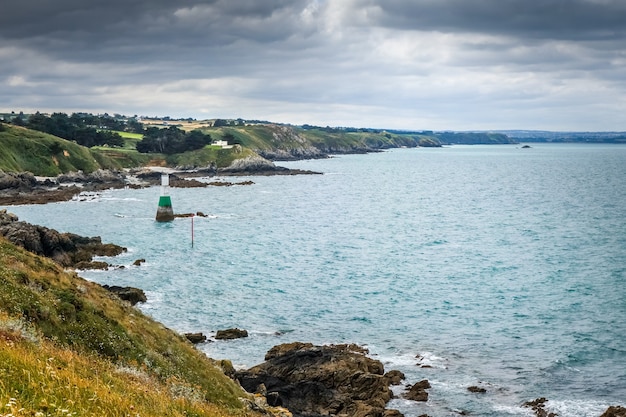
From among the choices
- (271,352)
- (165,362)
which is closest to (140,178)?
(271,352)

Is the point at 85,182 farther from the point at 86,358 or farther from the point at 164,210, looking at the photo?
the point at 86,358

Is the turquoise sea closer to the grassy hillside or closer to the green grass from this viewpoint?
the green grass

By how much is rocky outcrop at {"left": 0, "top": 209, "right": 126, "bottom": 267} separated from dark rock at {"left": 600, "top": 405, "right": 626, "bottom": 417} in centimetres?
4653

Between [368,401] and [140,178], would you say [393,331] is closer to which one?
[368,401]

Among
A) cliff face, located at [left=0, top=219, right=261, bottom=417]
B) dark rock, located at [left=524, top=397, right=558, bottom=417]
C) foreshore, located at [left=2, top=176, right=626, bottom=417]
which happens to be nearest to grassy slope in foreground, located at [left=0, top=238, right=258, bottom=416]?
cliff face, located at [left=0, top=219, right=261, bottom=417]

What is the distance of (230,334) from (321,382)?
11337 millimetres

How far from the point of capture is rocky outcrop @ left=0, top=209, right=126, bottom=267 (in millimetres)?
56906

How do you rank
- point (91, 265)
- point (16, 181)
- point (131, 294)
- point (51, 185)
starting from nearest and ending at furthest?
point (131, 294) < point (91, 265) < point (16, 181) < point (51, 185)

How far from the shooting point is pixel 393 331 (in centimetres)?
4453

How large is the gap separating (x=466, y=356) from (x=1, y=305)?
2812cm

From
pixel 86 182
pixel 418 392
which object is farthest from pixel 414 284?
pixel 86 182

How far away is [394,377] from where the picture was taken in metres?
34.3

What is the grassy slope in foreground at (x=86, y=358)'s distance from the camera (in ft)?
32.9

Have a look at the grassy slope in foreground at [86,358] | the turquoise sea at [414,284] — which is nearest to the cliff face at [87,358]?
the grassy slope in foreground at [86,358]
